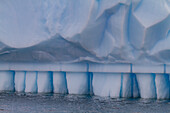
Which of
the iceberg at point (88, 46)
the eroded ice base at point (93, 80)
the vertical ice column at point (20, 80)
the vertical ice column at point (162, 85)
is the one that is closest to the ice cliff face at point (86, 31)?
the iceberg at point (88, 46)

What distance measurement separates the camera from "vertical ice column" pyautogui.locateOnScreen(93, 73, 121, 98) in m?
5.95

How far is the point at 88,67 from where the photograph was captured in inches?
247

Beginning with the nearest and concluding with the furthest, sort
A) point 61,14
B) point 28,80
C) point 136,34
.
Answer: point 136,34, point 61,14, point 28,80

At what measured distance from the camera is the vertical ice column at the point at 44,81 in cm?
682

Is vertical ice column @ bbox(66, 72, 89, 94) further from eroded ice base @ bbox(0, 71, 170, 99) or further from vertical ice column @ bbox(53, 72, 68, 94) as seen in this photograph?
vertical ice column @ bbox(53, 72, 68, 94)

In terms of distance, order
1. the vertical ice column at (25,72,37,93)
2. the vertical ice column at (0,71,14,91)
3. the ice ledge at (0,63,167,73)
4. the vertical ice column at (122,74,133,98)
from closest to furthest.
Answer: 1. the ice ledge at (0,63,167,73)
2. the vertical ice column at (122,74,133,98)
3. the vertical ice column at (25,72,37,93)
4. the vertical ice column at (0,71,14,91)

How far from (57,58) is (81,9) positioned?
3.59 ft

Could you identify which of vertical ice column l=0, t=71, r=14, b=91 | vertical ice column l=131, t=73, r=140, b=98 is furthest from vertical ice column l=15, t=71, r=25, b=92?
vertical ice column l=131, t=73, r=140, b=98

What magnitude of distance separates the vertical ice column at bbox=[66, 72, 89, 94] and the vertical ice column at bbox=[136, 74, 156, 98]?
1.10 m

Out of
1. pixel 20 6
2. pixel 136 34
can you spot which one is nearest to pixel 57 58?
pixel 20 6

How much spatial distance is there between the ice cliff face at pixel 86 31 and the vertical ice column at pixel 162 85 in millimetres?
273

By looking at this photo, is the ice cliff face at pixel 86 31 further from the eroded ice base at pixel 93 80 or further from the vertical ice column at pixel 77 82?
the vertical ice column at pixel 77 82

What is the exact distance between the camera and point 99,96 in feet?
20.3

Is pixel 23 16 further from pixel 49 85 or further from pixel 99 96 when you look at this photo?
pixel 99 96
